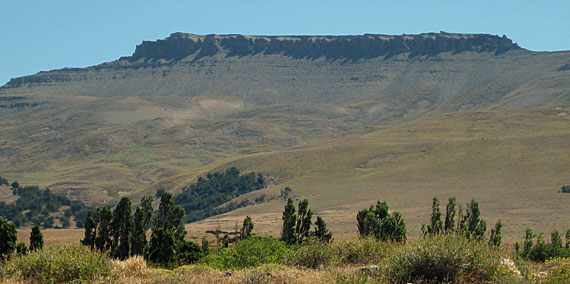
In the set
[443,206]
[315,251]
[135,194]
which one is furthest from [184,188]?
[315,251]

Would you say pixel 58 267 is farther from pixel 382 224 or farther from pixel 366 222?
pixel 366 222

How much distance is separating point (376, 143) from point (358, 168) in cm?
3183

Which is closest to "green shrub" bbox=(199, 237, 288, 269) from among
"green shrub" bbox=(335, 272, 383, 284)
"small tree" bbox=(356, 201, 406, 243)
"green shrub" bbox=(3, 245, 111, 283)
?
"green shrub" bbox=(3, 245, 111, 283)

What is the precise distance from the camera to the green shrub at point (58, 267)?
17.3 metres

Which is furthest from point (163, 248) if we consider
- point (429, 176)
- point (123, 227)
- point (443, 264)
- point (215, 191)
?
point (215, 191)

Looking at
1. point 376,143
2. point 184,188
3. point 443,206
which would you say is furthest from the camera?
point 376,143

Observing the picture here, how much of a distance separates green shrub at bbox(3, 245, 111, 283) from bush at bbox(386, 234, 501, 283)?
7.59 metres

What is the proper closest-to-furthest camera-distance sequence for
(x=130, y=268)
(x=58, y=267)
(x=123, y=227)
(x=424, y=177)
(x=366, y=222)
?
1. (x=58, y=267)
2. (x=130, y=268)
3. (x=123, y=227)
4. (x=366, y=222)
5. (x=424, y=177)

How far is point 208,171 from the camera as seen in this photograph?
19338cm

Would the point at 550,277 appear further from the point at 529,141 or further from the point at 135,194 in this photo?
the point at 135,194

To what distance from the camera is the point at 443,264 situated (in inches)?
656

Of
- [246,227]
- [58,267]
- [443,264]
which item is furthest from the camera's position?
[246,227]

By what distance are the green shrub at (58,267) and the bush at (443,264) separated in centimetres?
759

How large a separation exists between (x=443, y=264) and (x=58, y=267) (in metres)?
9.79
